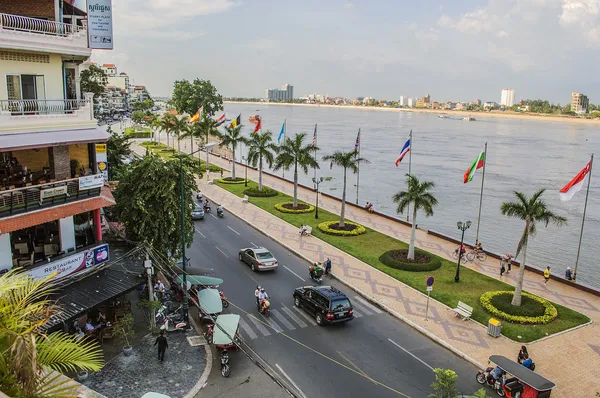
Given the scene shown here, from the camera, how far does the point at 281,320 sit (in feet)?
75.3

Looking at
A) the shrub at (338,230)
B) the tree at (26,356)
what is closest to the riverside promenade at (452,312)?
the shrub at (338,230)

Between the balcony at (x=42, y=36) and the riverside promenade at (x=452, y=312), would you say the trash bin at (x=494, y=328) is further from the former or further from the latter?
the balcony at (x=42, y=36)

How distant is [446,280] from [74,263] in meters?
19.9

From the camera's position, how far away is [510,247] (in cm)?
4388

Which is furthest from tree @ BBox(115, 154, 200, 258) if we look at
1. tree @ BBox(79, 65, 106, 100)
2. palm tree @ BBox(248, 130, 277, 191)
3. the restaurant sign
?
tree @ BBox(79, 65, 106, 100)

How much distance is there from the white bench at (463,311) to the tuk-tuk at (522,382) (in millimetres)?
4896

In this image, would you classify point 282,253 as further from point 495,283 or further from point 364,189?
point 364,189

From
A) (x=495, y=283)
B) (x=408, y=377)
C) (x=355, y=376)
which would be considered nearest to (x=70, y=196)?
(x=355, y=376)

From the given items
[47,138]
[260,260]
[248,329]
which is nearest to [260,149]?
[260,260]

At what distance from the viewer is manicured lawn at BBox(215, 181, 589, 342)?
22422mm

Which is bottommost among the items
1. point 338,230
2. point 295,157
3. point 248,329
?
point 248,329

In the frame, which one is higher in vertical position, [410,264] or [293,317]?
[410,264]

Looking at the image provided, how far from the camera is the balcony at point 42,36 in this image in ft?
57.7

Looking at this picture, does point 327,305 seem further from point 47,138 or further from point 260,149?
point 260,149
